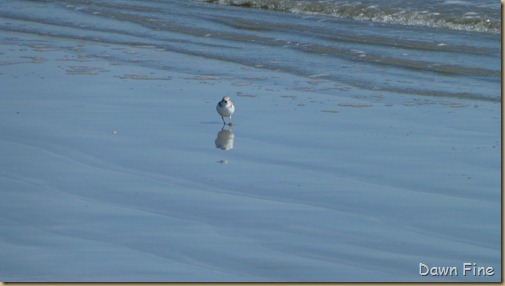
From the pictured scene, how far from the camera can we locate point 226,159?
7.78 metres

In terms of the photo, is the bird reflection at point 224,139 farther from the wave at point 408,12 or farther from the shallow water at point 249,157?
the wave at point 408,12

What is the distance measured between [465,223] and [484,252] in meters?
0.48

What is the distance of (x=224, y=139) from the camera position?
8.37m

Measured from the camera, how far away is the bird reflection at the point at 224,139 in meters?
8.16

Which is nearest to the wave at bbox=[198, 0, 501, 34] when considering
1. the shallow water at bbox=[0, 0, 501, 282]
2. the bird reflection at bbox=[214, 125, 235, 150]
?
the shallow water at bbox=[0, 0, 501, 282]

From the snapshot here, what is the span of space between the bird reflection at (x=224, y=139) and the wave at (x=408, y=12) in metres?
6.00

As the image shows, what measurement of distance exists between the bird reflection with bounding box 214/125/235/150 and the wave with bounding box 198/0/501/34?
6.00 m

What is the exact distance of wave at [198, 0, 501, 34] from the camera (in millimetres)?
14023

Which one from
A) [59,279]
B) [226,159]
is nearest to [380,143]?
[226,159]

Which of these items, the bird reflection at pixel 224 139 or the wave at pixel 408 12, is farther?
the wave at pixel 408 12

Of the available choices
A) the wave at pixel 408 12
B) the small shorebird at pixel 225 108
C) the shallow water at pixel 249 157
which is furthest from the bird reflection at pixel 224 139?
the wave at pixel 408 12

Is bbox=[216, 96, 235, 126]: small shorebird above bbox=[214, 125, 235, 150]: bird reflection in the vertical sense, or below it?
above

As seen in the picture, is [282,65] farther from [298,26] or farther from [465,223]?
[465,223]

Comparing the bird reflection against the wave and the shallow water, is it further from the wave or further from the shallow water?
the wave
